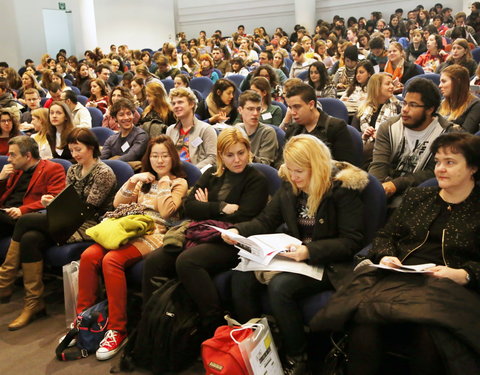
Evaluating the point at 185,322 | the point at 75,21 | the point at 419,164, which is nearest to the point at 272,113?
the point at 419,164

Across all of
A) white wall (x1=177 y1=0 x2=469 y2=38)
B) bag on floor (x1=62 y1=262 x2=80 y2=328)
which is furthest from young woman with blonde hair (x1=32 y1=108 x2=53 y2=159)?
white wall (x1=177 y1=0 x2=469 y2=38)

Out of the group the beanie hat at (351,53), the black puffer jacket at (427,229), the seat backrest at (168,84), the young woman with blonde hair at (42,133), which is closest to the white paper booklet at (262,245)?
the black puffer jacket at (427,229)

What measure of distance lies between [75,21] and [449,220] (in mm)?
12237

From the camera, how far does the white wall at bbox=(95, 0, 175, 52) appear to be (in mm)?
14727

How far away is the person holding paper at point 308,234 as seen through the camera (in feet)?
6.95

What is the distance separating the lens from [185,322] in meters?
2.37

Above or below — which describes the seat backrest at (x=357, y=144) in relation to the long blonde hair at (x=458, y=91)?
below

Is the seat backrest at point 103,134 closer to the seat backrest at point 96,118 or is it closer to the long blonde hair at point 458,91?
the seat backrest at point 96,118

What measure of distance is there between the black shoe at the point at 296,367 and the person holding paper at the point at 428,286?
0.31 metres

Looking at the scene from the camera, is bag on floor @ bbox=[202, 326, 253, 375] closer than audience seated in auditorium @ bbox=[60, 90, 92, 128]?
Yes

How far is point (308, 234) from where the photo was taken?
239 cm

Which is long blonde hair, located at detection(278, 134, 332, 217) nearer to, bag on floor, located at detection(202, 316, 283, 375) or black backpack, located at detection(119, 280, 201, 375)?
bag on floor, located at detection(202, 316, 283, 375)

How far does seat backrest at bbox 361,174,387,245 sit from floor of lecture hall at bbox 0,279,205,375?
1.09 meters

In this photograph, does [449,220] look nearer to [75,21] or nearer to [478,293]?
[478,293]
